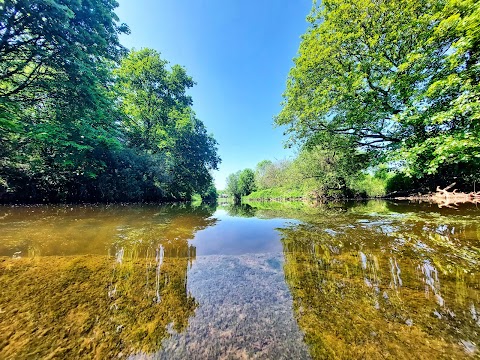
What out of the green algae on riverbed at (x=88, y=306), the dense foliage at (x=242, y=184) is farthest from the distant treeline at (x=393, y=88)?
the dense foliage at (x=242, y=184)

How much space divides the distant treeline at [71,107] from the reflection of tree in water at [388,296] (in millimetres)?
11481

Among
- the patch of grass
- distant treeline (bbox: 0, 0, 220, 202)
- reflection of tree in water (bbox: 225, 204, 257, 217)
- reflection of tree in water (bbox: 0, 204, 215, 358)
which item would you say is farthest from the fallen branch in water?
distant treeline (bbox: 0, 0, 220, 202)

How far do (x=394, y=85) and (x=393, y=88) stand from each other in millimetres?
361

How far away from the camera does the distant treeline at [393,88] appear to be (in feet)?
18.2

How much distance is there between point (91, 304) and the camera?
1.77 m

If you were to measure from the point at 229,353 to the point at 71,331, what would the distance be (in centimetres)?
121

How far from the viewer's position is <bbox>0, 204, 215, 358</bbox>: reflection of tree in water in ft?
4.27

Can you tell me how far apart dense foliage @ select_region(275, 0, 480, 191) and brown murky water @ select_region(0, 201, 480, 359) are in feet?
13.9

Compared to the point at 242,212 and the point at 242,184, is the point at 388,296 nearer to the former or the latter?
the point at 242,212

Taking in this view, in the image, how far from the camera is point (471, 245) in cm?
310

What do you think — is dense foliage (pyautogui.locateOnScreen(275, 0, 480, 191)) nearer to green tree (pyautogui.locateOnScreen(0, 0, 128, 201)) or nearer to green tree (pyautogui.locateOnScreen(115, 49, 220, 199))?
green tree (pyautogui.locateOnScreen(0, 0, 128, 201))

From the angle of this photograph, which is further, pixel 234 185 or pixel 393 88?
pixel 234 185

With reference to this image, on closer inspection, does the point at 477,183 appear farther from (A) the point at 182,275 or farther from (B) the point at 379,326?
(A) the point at 182,275

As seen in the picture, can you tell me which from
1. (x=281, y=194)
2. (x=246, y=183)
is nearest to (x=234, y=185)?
(x=246, y=183)
